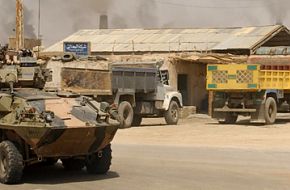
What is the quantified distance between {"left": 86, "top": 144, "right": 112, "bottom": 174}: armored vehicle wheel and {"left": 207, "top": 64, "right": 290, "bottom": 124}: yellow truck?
13.8m

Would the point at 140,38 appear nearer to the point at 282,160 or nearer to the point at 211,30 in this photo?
the point at 211,30

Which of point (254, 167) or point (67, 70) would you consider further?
point (67, 70)

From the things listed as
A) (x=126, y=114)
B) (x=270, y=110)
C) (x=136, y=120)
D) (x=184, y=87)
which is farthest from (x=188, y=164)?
(x=184, y=87)

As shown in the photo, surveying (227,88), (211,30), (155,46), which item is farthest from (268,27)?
(227,88)

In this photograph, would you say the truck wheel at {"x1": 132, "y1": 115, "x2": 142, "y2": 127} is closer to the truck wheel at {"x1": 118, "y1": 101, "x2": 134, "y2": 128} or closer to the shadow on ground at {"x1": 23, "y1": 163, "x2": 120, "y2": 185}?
the truck wheel at {"x1": 118, "y1": 101, "x2": 134, "y2": 128}

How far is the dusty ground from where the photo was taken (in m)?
19.1

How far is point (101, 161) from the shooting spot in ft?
38.8

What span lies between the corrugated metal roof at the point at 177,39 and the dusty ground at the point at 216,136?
30.9ft

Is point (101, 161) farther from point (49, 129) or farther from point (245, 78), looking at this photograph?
point (245, 78)

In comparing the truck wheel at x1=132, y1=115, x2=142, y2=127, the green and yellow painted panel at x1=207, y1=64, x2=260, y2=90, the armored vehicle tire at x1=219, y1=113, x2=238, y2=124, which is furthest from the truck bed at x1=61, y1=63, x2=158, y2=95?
the armored vehicle tire at x1=219, y1=113, x2=238, y2=124

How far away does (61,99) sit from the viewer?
11.5 meters

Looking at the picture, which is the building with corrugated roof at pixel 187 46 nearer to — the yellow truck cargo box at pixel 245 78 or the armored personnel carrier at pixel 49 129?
the yellow truck cargo box at pixel 245 78

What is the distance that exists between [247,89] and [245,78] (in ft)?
1.41

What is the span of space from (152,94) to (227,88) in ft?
9.90
